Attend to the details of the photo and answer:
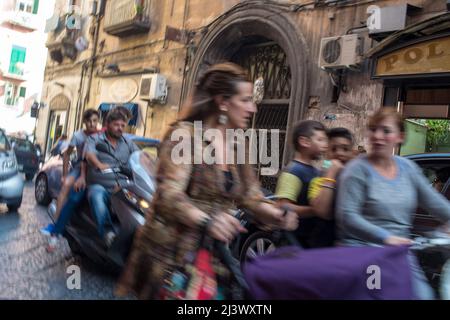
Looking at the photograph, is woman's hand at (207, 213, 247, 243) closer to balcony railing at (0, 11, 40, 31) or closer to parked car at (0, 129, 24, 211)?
parked car at (0, 129, 24, 211)

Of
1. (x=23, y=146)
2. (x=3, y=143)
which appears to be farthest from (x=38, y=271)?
(x=23, y=146)

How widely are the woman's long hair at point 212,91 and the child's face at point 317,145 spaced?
107 centimetres

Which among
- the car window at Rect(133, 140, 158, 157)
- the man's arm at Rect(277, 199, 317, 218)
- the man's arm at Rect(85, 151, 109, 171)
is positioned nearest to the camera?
the man's arm at Rect(277, 199, 317, 218)

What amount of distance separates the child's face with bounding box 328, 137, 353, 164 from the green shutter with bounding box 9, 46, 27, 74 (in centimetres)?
4385

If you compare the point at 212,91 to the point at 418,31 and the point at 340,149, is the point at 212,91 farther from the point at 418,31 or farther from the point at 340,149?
the point at 418,31

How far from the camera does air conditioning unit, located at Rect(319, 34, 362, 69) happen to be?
9.16 metres

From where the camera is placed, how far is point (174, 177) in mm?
1854

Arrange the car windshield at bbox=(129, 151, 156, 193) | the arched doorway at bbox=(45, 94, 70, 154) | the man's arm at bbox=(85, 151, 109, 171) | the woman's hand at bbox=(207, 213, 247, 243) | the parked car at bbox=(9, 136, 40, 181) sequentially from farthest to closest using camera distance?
1. the arched doorway at bbox=(45, 94, 70, 154)
2. the parked car at bbox=(9, 136, 40, 181)
3. the man's arm at bbox=(85, 151, 109, 171)
4. the car windshield at bbox=(129, 151, 156, 193)
5. the woman's hand at bbox=(207, 213, 247, 243)

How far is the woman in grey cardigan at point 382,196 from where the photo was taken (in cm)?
229

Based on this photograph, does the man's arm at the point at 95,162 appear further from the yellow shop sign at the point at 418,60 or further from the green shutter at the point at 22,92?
the green shutter at the point at 22,92

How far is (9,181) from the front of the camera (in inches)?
317

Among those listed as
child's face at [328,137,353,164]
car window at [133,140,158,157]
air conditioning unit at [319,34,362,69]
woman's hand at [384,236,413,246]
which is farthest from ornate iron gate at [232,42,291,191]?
woman's hand at [384,236,413,246]
